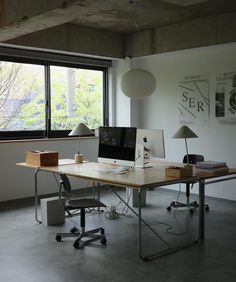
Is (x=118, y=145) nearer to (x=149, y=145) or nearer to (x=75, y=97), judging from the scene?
(x=149, y=145)

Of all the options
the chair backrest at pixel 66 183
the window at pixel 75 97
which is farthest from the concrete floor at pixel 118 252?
the window at pixel 75 97

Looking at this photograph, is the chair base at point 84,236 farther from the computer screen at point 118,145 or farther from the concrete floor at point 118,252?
the computer screen at point 118,145

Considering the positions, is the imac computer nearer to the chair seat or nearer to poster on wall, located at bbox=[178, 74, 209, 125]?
the chair seat

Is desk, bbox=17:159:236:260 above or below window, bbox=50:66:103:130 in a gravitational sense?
below

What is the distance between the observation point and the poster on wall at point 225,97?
6.21 metres

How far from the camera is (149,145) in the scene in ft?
16.6

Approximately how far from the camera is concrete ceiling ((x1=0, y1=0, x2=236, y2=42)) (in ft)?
12.7

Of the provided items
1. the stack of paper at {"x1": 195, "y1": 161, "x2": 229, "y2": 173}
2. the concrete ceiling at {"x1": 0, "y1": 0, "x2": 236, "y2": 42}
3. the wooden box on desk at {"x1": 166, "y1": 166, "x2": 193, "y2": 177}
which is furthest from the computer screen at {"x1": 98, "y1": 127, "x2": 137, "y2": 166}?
the concrete ceiling at {"x1": 0, "y1": 0, "x2": 236, "y2": 42}

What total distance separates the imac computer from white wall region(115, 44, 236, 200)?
1.79m

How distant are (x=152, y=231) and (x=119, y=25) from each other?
355cm

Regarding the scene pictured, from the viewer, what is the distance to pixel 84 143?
286 inches

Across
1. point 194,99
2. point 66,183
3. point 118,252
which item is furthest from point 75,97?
point 118,252

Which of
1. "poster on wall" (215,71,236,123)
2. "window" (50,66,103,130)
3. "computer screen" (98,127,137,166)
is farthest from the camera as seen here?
"window" (50,66,103,130)

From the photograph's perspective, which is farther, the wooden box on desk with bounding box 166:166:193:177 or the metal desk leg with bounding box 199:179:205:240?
the metal desk leg with bounding box 199:179:205:240
